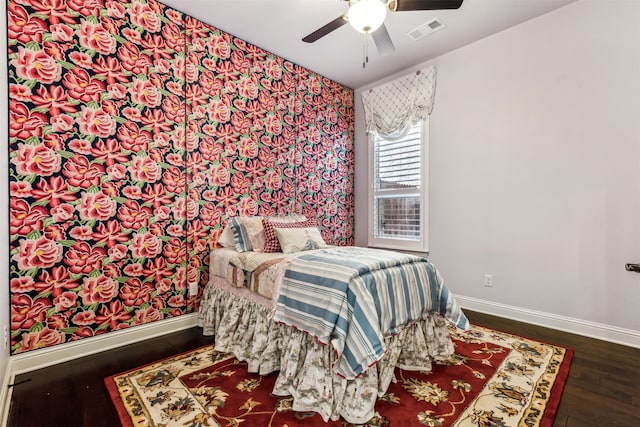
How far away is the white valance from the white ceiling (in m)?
0.22

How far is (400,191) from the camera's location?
3973 mm

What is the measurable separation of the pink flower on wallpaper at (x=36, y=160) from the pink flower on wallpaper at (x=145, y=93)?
28.8 inches

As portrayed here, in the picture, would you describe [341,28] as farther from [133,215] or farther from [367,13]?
[133,215]

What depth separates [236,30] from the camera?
10.1 feet

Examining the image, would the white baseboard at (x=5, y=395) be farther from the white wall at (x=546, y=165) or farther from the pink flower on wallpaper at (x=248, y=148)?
the white wall at (x=546, y=165)

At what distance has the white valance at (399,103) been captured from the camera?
12.0 ft

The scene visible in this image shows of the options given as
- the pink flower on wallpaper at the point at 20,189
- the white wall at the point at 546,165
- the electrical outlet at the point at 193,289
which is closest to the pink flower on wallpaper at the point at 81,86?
the pink flower on wallpaper at the point at 20,189

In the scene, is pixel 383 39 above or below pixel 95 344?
above

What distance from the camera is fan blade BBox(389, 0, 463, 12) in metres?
1.92

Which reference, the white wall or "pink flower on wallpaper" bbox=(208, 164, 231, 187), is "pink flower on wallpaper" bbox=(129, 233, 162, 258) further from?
the white wall

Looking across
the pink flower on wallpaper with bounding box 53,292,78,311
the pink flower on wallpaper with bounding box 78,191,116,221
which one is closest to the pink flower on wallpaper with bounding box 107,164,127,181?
the pink flower on wallpaper with bounding box 78,191,116,221

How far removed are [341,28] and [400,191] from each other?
6.47 feet

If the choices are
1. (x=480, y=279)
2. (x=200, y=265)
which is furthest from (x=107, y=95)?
(x=480, y=279)

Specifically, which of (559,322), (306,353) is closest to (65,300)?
(306,353)
